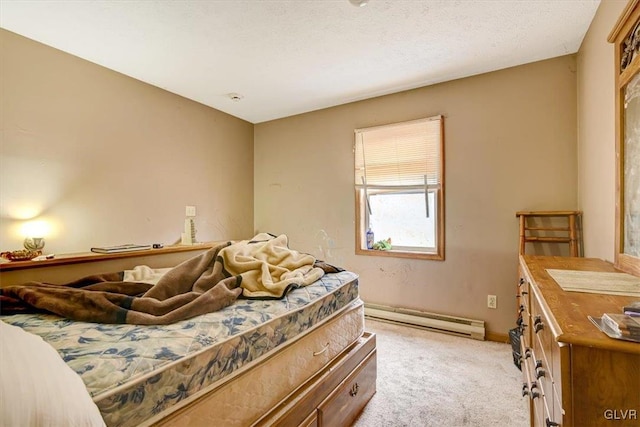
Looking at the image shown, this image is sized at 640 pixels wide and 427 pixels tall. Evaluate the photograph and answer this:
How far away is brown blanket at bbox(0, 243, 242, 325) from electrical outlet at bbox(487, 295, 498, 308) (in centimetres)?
226

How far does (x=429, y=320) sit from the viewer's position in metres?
2.69

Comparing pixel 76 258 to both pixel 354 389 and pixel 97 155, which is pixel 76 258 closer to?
pixel 97 155

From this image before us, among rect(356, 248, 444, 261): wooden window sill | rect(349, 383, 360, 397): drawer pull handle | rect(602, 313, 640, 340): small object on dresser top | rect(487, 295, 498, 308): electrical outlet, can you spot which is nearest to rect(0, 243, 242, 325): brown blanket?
rect(349, 383, 360, 397): drawer pull handle

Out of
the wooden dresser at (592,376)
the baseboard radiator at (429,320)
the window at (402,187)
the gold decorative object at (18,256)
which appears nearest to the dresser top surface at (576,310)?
the wooden dresser at (592,376)

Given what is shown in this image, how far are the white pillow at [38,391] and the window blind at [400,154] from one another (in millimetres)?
2810

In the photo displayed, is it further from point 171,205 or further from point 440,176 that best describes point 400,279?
point 171,205

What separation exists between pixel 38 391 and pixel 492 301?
290cm

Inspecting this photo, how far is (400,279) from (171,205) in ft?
8.19

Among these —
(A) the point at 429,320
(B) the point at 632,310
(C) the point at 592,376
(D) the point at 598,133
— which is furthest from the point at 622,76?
(A) the point at 429,320

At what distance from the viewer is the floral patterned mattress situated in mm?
701

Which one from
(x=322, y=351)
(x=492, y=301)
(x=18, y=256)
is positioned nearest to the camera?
(x=322, y=351)

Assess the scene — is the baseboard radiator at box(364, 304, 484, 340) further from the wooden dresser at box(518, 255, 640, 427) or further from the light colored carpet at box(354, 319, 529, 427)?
the wooden dresser at box(518, 255, 640, 427)

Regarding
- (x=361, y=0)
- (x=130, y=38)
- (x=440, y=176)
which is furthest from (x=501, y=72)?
(x=130, y=38)

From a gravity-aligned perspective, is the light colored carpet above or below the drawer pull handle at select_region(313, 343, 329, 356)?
below
